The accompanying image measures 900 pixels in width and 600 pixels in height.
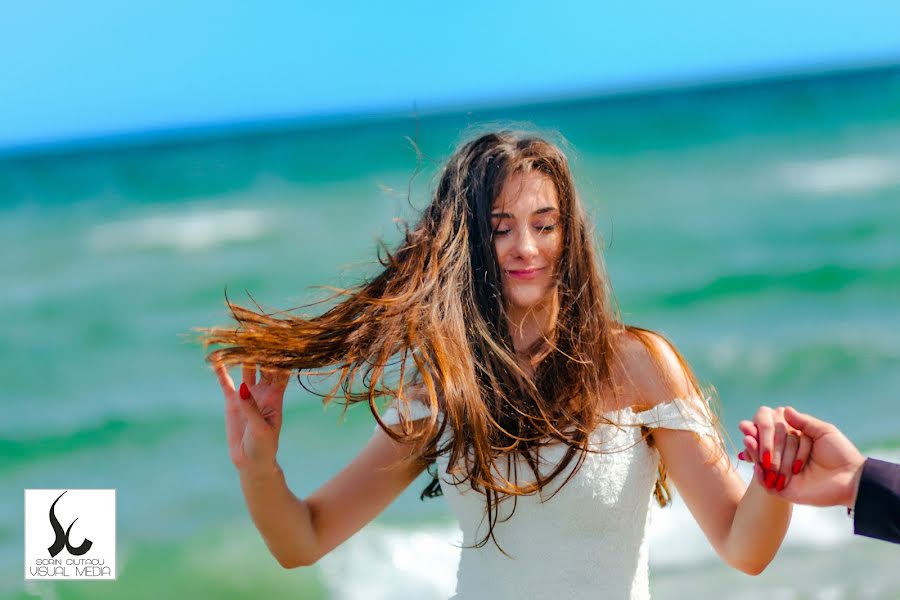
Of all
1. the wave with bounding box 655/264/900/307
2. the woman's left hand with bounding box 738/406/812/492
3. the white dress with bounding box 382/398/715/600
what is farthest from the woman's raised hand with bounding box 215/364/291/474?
the wave with bounding box 655/264/900/307

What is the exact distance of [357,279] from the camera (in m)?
3.41

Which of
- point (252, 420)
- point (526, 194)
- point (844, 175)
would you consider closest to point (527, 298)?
point (526, 194)

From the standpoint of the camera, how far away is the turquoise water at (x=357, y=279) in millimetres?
6281

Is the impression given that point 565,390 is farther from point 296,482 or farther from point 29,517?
point 296,482

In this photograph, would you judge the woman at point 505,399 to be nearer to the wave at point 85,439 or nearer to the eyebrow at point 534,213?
the eyebrow at point 534,213

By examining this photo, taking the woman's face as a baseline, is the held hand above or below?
below

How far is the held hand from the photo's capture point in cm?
231

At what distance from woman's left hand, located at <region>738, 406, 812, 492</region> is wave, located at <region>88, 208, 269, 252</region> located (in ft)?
48.2

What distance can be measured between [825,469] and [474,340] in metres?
1.06

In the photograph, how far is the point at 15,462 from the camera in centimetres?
920

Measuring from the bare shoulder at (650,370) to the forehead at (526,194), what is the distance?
1.49ft

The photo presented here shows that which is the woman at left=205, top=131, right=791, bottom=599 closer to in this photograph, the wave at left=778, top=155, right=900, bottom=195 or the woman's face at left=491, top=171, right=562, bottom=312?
the woman's face at left=491, top=171, right=562, bottom=312

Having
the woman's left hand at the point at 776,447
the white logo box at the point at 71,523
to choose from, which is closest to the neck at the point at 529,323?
the woman's left hand at the point at 776,447

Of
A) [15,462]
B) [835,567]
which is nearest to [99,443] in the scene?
[15,462]
